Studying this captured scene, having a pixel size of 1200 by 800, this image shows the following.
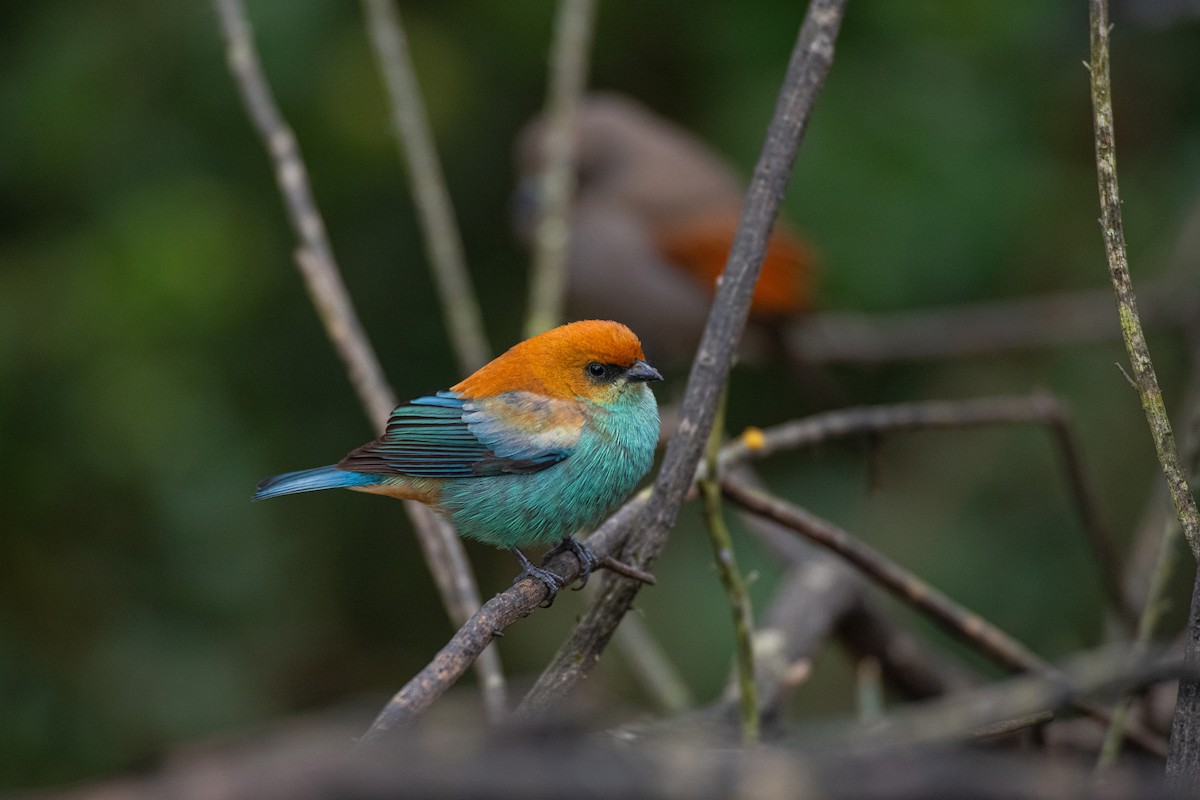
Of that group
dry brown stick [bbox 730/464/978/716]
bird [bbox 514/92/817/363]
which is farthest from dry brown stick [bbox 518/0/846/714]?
bird [bbox 514/92/817/363]

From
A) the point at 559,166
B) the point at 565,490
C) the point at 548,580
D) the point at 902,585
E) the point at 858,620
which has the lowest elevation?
the point at 858,620

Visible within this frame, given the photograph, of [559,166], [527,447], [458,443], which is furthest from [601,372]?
[559,166]

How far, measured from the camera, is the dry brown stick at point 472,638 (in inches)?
62.6

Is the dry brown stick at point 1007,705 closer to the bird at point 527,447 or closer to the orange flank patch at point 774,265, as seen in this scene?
the bird at point 527,447

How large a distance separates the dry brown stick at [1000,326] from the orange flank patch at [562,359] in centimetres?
227

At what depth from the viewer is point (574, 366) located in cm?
305

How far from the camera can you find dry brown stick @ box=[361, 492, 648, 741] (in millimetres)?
1589

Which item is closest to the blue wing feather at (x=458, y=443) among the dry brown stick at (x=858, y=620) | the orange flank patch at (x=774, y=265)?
the dry brown stick at (x=858, y=620)

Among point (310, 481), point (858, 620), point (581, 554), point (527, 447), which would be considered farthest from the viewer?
point (858, 620)

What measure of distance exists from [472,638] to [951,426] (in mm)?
1758

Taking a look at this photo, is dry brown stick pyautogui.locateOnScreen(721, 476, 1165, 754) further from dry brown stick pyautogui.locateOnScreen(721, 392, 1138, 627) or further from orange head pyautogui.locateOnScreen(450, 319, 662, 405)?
orange head pyautogui.locateOnScreen(450, 319, 662, 405)

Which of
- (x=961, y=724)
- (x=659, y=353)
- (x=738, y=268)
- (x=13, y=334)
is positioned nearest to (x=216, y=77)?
(x=13, y=334)

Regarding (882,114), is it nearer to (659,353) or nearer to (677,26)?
(677,26)

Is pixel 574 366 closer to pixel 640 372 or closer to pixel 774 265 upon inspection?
pixel 640 372
